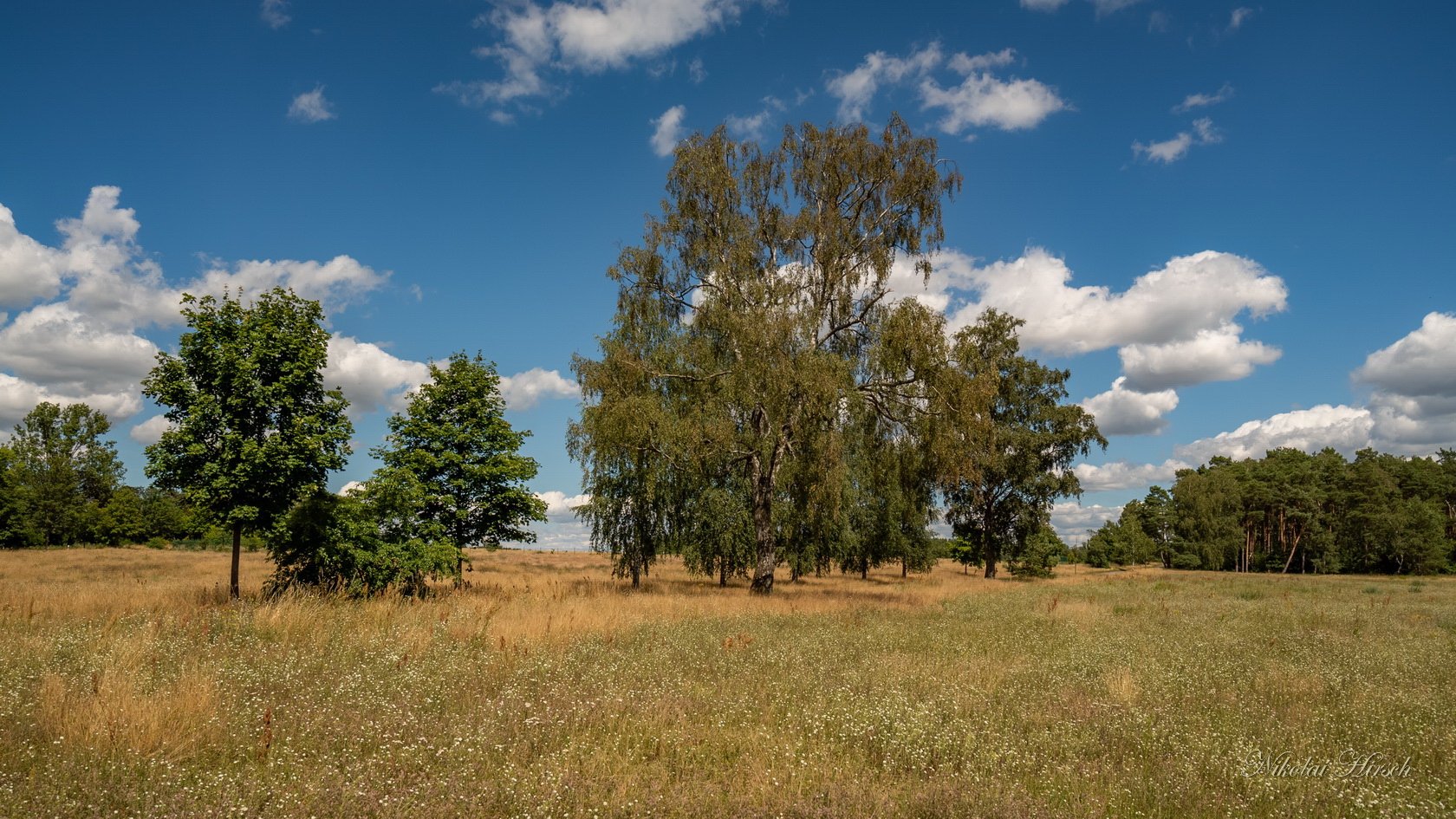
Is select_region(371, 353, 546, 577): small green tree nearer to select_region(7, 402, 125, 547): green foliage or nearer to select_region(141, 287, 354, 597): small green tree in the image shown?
select_region(141, 287, 354, 597): small green tree

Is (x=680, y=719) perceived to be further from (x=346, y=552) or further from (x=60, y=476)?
(x=60, y=476)

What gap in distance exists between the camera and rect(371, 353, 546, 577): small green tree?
22031 millimetres

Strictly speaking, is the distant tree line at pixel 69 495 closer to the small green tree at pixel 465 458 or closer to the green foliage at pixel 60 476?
the green foliage at pixel 60 476

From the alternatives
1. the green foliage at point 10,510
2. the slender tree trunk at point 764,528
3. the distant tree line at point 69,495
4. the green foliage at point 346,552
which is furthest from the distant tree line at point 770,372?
the green foliage at point 10,510

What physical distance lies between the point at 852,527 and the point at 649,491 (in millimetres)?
16227

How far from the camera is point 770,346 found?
19750 mm

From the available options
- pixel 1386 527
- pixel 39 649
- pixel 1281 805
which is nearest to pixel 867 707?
pixel 1281 805

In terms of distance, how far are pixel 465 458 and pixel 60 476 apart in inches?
2391

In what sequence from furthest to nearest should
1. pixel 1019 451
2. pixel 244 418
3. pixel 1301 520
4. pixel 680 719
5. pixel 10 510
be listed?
pixel 1301 520, pixel 10 510, pixel 1019 451, pixel 244 418, pixel 680 719

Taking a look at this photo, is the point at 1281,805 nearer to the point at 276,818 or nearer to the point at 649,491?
the point at 276,818

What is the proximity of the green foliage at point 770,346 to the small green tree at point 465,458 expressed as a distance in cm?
266

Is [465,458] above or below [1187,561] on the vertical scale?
above

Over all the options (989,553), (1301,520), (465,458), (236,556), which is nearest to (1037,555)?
(989,553)

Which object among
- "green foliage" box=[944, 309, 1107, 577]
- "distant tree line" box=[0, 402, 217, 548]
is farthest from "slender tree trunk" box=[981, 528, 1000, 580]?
"distant tree line" box=[0, 402, 217, 548]
